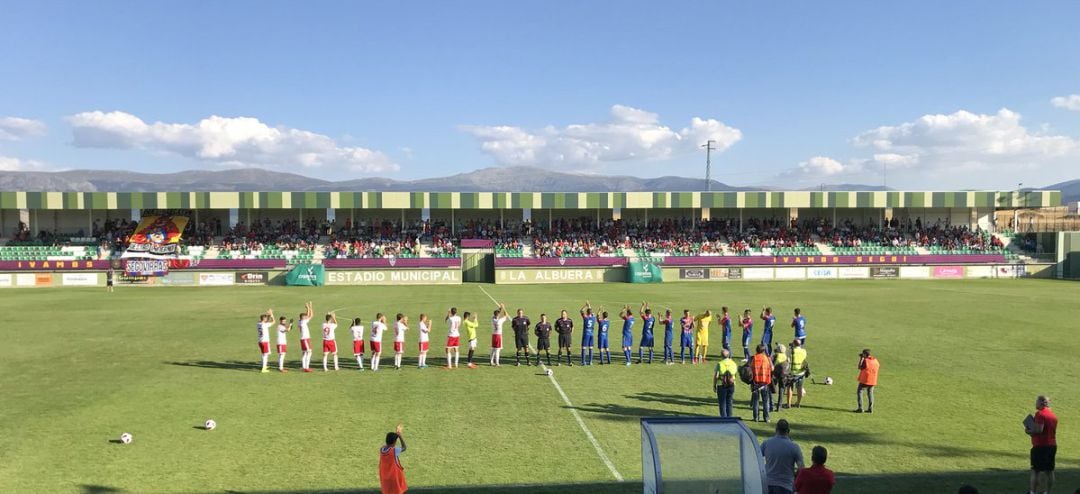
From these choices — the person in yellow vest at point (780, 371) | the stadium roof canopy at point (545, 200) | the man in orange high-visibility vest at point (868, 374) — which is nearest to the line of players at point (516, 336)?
the person in yellow vest at point (780, 371)

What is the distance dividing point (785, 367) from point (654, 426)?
795 centimetres

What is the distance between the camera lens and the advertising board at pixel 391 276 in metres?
51.0

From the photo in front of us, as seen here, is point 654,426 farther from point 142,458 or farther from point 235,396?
point 235,396

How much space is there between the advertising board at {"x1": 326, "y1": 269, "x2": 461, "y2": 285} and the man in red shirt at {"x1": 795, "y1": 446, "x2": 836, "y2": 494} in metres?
46.0

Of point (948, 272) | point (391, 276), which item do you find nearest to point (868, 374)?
point (391, 276)

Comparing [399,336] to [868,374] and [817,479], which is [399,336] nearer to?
[868,374]

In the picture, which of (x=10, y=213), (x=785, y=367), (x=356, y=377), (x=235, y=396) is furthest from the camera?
(x=10, y=213)

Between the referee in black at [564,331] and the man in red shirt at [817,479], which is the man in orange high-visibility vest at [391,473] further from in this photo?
the referee in black at [564,331]

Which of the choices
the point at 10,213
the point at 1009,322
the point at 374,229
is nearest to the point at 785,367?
the point at 1009,322

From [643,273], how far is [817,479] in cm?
4540

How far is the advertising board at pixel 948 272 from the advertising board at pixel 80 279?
65.6m

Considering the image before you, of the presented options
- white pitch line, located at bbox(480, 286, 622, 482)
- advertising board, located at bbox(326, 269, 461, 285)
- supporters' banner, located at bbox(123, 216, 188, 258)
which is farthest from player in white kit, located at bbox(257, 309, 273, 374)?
supporters' banner, located at bbox(123, 216, 188, 258)

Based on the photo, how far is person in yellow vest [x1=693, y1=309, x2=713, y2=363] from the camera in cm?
1872

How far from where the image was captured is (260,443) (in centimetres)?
1147
